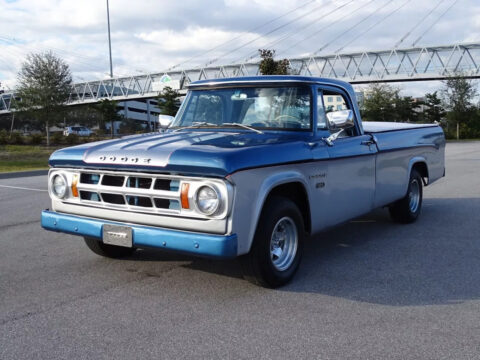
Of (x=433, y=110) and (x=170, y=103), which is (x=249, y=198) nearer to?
(x=170, y=103)

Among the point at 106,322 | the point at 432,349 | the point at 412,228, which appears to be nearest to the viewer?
the point at 432,349

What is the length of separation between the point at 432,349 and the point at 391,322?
1.56ft

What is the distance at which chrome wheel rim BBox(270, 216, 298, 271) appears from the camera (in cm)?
468

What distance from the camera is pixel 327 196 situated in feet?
17.1

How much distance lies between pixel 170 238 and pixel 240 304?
781 mm

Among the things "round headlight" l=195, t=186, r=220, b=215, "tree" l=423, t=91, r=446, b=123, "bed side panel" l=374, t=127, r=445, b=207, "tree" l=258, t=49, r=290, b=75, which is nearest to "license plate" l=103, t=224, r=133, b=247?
"round headlight" l=195, t=186, r=220, b=215

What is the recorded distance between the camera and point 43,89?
41469 mm

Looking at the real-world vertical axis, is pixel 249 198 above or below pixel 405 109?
below

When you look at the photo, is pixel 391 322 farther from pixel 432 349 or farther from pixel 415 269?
pixel 415 269

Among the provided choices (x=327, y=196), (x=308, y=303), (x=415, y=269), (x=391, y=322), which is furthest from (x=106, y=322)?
(x=415, y=269)

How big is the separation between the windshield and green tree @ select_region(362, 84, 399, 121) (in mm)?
63163

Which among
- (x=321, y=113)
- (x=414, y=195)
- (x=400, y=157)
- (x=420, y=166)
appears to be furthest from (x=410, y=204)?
(x=321, y=113)

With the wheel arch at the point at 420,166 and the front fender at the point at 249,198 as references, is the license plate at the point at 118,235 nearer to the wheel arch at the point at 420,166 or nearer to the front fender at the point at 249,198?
the front fender at the point at 249,198

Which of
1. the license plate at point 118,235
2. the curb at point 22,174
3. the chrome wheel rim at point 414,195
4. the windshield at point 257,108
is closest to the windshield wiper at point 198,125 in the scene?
the windshield at point 257,108
